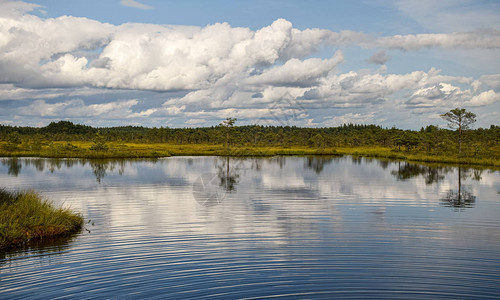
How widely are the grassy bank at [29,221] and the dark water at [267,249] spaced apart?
100 cm

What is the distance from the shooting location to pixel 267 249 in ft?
59.8

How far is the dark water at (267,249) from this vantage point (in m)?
13.4

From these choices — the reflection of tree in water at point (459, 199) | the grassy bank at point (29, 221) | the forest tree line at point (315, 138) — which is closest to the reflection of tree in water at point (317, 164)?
the reflection of tree in water at point (459, 199)

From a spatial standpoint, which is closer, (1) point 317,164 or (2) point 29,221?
(2) point 29,221

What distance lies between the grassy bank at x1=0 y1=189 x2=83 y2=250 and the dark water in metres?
1.00

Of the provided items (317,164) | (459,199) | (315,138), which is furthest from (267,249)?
(315,138)

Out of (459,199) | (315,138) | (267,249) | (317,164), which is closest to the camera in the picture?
(267,249)

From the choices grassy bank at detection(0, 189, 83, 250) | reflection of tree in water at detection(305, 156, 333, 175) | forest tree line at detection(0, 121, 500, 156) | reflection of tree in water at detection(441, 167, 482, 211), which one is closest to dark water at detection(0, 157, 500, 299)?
reflection of tree in water at detection(441, 167, 482, 211)

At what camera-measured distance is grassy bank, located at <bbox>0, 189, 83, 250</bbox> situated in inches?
719

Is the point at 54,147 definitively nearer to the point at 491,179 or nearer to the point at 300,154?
the point at 300,154

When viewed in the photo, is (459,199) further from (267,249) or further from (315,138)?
(315,138)

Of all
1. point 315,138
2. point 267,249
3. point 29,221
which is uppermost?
point 315,138

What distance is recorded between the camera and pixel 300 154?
354 feet

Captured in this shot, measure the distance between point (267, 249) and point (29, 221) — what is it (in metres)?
11.6
